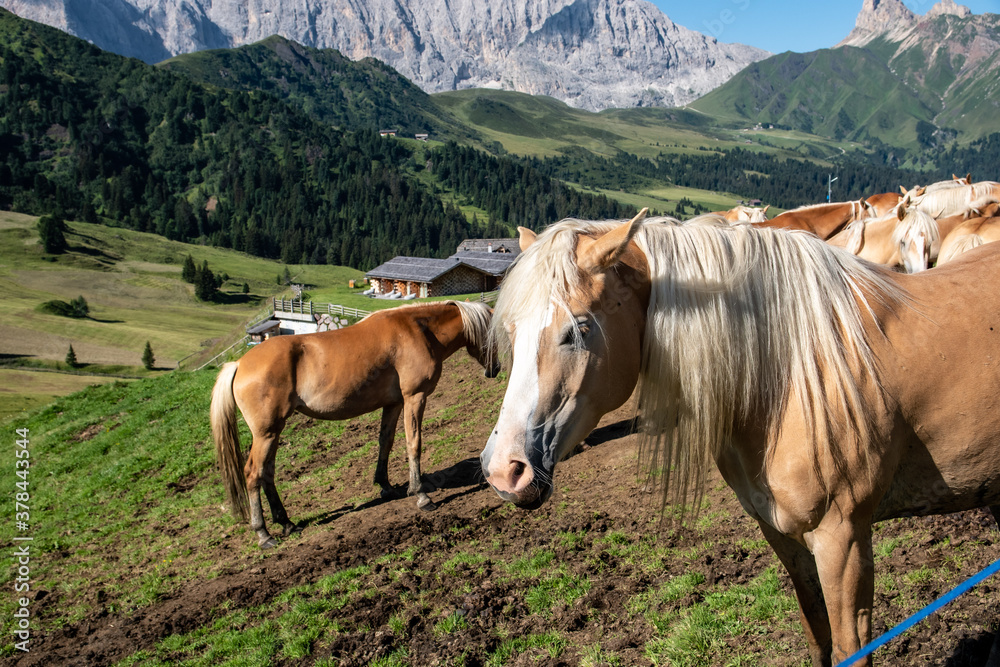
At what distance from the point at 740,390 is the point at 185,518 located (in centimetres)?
1015

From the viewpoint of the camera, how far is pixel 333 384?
920 cm

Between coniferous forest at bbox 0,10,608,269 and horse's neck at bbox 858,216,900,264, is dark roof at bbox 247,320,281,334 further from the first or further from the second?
coniferous forest at bbox 0,10,608,269

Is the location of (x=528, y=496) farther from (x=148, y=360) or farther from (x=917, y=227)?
(x=148, y=360)

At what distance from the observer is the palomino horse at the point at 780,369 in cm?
259

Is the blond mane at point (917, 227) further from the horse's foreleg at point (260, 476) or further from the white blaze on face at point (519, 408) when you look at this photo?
the horse's foreleg at point (260, 476)

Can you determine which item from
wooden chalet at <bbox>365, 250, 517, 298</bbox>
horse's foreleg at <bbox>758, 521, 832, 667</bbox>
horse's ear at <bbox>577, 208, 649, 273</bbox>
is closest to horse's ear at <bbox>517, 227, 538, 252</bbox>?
horse's ear at <bbox>577, 208, 649, 273</bbox>

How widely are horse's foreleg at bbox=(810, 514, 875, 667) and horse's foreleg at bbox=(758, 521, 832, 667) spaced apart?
14.2 inches

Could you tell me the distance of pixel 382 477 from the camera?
9.73 m

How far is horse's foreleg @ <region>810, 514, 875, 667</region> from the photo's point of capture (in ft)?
8.90

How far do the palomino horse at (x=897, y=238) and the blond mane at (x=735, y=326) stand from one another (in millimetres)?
6884

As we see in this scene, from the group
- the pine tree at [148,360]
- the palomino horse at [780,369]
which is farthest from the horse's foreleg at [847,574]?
the pine tree at [148,360]

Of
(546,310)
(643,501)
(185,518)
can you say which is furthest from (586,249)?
(185,518)

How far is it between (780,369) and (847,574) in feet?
3.12

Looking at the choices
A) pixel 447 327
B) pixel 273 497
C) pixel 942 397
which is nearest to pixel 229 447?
pixel 273 497
